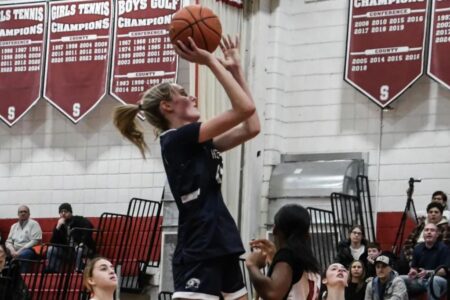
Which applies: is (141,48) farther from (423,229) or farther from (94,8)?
(423,229)

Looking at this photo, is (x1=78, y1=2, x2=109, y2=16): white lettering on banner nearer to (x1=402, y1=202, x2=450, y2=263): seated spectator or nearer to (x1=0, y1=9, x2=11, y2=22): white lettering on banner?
(x1=0, y1=9, x2=11, y2=22): white lettering on banner

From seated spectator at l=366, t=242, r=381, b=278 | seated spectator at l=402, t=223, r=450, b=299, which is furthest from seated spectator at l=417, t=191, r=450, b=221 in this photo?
seated spectator at l=366, t=242, r=381, b=278

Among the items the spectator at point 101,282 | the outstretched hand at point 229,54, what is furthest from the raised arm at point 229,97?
the spectator at point 101,282

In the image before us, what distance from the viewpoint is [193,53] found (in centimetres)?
572

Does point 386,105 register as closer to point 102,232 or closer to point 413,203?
point 413,203

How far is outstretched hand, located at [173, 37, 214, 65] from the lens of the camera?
5.64 meters

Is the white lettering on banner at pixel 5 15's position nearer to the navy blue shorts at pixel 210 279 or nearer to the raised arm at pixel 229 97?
the raised arm at pixel 229 97

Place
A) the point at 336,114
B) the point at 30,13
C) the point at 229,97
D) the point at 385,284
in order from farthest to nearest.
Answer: the point at 30,13
the point at 336,114
the point at 385,284
the point at 229,97

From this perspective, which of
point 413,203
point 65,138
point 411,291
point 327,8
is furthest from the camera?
point 65,138

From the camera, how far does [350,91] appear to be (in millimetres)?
15172

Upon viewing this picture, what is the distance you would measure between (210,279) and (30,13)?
40.8 feet

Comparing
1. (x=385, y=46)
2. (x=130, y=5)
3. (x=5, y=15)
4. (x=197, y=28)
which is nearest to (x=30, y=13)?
(x=5, y=15)

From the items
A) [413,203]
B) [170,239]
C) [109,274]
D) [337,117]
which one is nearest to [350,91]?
[337,117]

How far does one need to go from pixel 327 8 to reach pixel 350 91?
1.21 meters
